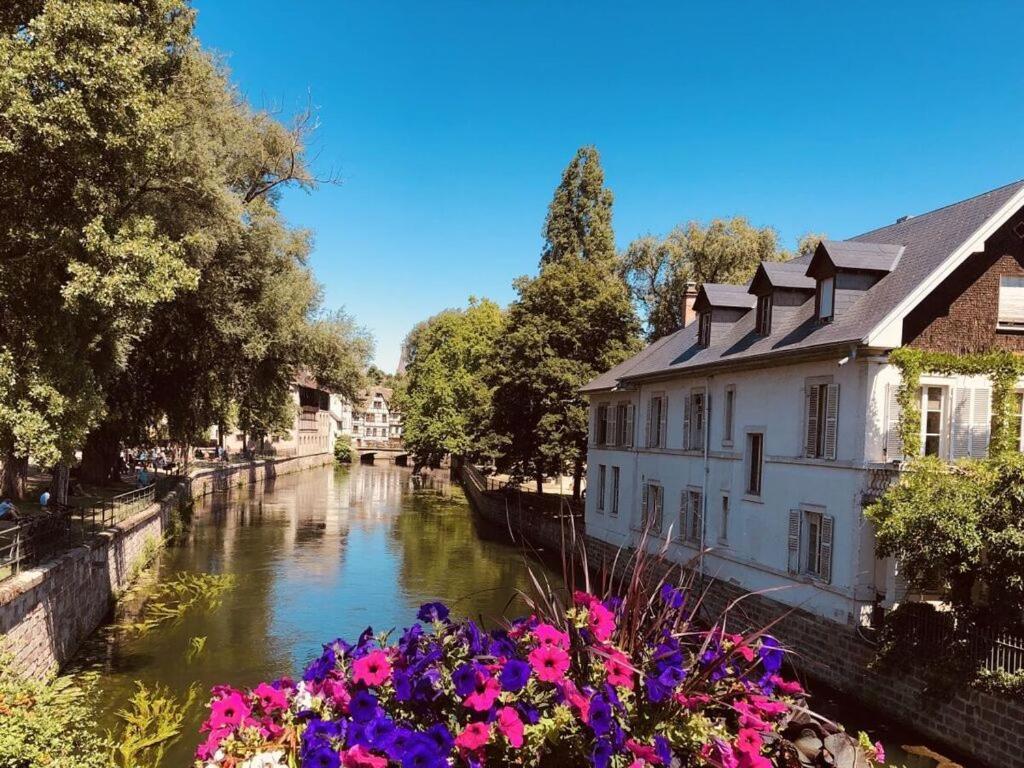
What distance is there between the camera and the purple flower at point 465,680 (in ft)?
12.0

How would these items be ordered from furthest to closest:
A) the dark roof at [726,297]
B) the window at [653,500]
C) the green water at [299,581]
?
1. the window at [653,500]
2. the dark roof at [726,297]
3. the green water at [299,581]

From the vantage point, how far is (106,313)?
1650 centimetres

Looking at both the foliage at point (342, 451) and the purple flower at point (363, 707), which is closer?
the purple flower at point (363, 707)

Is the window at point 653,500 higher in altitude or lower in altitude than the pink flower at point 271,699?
lower

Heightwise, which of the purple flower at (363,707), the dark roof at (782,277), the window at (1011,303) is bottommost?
the purple flower at (363,707)

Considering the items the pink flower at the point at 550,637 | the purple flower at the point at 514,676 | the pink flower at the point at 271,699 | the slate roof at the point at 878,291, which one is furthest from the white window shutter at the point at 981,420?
the pink flower at the point at 271,699

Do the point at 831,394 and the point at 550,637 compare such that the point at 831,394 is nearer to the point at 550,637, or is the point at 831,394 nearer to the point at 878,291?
the point at 878,291

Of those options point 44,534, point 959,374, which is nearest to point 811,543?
point 959,374

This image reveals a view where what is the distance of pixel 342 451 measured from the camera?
105438mm

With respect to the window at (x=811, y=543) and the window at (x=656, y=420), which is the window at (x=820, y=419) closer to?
the window at (x=811, y=543)

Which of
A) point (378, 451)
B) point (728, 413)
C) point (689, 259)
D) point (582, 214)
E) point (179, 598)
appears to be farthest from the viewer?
point (378, 451)

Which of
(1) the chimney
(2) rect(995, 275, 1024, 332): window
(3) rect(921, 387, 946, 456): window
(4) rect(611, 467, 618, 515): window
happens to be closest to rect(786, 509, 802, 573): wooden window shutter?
(3) rect(921, 387, 946, 456): window

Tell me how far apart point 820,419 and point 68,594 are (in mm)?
16885

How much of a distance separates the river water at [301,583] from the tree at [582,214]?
19.9 metres
